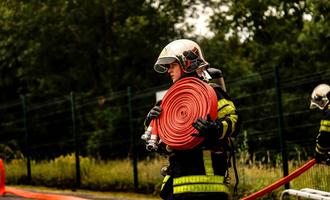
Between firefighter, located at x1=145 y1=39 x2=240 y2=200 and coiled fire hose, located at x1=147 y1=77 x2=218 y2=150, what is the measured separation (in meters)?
0.05

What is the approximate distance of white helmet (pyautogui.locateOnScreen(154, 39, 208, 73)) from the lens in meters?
4.75

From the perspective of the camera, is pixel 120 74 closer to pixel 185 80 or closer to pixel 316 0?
pixel 316 0

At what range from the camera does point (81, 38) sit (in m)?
26.6

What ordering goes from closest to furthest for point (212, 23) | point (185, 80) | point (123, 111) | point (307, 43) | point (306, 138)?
point (185, 80), point (306, 138), point (123, 111), point (307, 43), point (212, 23)

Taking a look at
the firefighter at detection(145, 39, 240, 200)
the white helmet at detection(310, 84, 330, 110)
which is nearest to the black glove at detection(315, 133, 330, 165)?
the white helmet at detection(310, 84, 330, 110)

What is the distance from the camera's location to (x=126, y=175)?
44.0 feet

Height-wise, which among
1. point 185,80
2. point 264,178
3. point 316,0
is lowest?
point 264,178

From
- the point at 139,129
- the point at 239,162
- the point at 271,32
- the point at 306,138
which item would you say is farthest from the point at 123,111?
the point at 239,162

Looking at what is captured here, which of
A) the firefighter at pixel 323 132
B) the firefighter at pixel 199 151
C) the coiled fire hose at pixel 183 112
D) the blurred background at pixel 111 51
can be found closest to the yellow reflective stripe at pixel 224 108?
the firefighter at pixel 199 151

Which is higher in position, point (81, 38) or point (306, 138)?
point (81, 38)

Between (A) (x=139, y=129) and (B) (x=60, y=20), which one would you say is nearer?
(A) (x=139, y=129)

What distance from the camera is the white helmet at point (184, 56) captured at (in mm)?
4750

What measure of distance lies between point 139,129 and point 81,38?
22.4ft

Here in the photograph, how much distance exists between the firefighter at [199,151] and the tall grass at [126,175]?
5.56 meters
